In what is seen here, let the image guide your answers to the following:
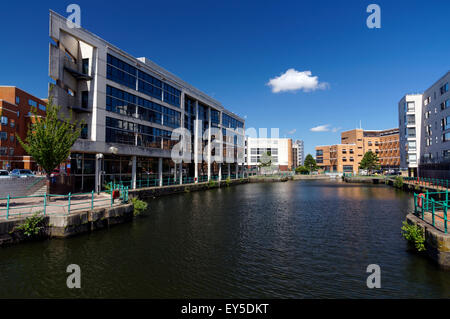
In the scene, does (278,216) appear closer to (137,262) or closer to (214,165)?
(137,262)

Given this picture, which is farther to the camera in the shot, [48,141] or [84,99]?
[84,99]

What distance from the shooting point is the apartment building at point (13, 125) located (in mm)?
53378

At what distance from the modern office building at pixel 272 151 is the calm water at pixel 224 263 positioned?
393 ft

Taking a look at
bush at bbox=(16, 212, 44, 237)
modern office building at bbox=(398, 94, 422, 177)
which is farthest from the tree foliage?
modern office building at bbox=(398, 94, 422, 177)

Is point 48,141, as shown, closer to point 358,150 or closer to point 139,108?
point 139,108

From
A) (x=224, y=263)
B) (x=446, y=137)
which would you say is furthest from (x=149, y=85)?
(x=446, y=137)

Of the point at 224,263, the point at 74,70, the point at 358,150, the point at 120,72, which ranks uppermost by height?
the point at 120,72

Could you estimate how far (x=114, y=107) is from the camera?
33.8m

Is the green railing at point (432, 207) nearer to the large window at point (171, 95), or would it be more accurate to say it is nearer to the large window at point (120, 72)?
the large window at point (120, 72)

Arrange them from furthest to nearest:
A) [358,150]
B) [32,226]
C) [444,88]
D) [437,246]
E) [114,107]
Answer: [358,150], [444,88], [114,107], [32,226], [437,246]

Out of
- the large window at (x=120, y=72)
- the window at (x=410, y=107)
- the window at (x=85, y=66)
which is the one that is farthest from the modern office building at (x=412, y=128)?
the window at (x=85, y=66)

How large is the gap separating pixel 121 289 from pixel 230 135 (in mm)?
66299

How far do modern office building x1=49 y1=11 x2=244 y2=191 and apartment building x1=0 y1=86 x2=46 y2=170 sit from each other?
96.1ft

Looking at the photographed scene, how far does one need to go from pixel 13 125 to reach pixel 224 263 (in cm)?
6678
